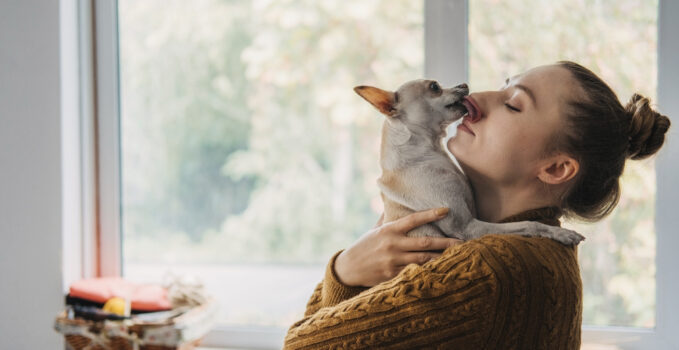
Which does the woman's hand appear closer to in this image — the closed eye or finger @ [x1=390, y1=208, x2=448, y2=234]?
finger @ [x1=390, y1=208, x2=448, y2=234]

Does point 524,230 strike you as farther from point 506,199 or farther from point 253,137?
point 253,137

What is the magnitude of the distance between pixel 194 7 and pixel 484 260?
1.63 meters

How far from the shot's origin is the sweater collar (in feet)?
3.91

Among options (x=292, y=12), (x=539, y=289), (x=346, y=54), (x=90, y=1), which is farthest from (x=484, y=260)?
(x=90, y=1)

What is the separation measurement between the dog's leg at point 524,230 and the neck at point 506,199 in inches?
2.7

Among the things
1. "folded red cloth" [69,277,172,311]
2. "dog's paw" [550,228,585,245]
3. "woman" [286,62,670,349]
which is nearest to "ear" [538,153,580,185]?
"woman" [286,62,670,349]

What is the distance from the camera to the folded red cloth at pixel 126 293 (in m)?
1.93

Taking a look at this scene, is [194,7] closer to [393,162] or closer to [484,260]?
[393,162]

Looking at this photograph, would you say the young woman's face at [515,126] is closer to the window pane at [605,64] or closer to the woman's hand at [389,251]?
the woman's hand at [389,251]


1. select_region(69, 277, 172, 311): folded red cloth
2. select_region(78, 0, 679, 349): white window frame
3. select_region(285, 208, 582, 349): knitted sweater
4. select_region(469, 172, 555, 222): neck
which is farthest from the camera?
select_region(69, 277, 172, 311): folded red cloth

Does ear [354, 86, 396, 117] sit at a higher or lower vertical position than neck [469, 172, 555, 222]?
→ higher

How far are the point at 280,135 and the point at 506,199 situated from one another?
1.10 metres

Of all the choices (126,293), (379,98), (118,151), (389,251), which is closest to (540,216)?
(389,251)

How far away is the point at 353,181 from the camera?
2.09 m
